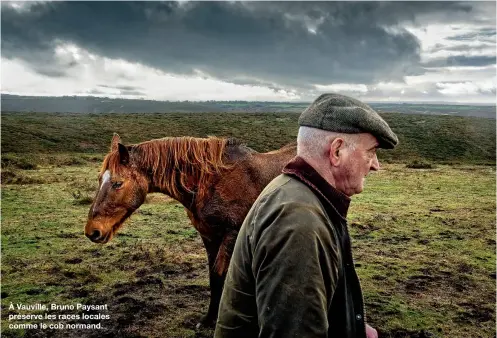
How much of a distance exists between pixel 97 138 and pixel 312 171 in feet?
136

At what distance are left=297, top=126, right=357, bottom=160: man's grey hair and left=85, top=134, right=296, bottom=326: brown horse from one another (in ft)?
10.3

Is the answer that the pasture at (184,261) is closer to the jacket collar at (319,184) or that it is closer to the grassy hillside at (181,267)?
the grassy hillside at (181,267)

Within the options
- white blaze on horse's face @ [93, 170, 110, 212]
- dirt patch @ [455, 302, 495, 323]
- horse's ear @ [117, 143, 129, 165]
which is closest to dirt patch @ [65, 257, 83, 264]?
white blaze on horse's face @ [93, 170, 110, 212]

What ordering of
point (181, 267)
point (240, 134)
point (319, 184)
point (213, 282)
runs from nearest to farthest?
point (319, 184) → point (213, 282) → point (181, 267) → point (240, 134)

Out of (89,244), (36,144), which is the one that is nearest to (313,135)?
(89,244)

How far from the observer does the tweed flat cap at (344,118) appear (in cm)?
185

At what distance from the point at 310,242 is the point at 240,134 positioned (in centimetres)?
4521

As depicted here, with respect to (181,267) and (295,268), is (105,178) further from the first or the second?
(295,268)

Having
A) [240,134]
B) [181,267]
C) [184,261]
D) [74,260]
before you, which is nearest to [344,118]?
[181,267]

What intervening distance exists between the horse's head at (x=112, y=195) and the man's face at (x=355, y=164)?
11.0 feet

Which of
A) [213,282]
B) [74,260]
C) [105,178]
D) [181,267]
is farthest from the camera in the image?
[74,260]

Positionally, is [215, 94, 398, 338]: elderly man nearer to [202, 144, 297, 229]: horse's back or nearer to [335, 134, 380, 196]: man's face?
[335, 134, 380, 196]: man's face

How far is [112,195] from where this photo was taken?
4809 millimetres

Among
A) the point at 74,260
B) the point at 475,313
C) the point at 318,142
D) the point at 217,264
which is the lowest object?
the point at 475,313
